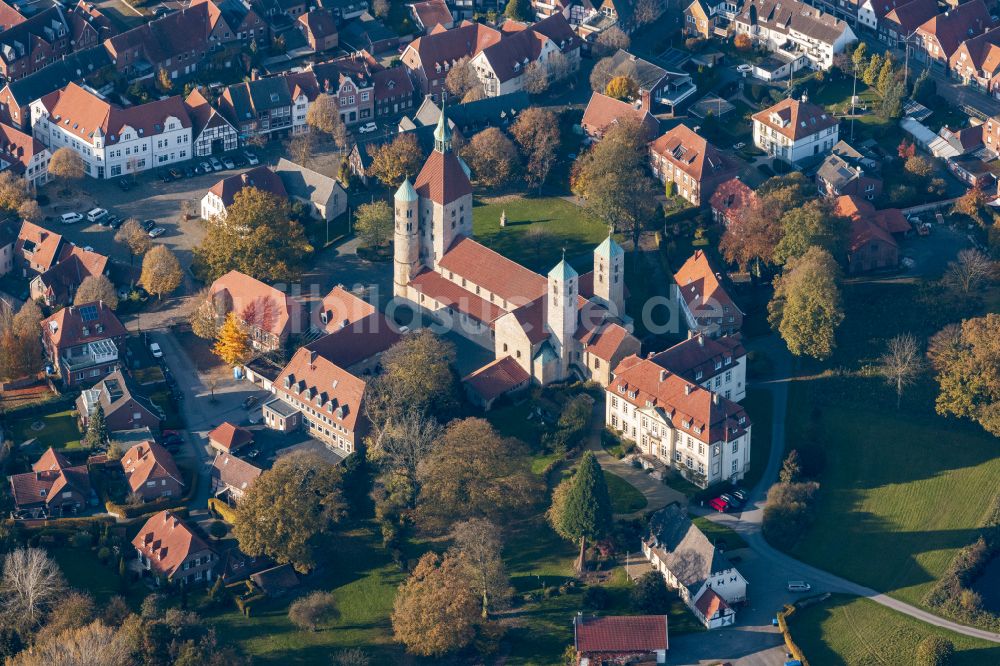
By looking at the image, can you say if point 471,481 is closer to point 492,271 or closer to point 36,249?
point 492,271

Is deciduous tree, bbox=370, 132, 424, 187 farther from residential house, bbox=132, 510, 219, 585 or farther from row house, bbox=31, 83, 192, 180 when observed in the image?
residential house, bbox=132, 510, 219, 585

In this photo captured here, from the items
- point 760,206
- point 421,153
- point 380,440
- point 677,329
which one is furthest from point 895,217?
point 380,440

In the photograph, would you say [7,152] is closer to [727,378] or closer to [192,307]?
[192,307]

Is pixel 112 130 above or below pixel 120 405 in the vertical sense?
above

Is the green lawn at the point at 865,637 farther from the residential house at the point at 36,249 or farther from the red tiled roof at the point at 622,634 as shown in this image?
the residential house at the point at 36,249

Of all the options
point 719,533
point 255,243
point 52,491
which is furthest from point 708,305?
point 52,491

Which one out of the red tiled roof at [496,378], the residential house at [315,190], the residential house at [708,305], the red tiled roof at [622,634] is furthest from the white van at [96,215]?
the red tiled roof at [622,634]
